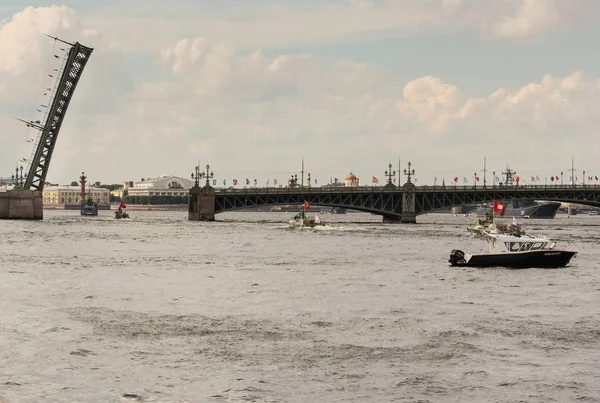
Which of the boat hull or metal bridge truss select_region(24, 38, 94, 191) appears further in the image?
metal bridge truss select_region(24, 38, 94, 191)

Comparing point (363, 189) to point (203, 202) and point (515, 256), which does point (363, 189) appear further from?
point (515, 256)

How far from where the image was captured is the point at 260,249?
79750mm

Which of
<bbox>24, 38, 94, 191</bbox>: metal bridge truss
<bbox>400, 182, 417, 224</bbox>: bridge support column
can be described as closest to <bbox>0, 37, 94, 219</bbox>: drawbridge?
<bbox>24, 38, 94, 191</bbox>: metal bridge truss

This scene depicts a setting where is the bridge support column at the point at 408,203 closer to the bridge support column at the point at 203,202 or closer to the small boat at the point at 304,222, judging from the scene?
the small boat at the point at 304,222

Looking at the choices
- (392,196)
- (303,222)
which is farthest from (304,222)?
(392,196)

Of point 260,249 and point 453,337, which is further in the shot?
point 260,249

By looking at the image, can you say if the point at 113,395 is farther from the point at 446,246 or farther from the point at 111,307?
the point at 446,246

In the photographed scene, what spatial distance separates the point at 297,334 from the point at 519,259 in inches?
1187

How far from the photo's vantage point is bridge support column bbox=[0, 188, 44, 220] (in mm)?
132962

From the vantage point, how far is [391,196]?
Result: 14462 centimetres

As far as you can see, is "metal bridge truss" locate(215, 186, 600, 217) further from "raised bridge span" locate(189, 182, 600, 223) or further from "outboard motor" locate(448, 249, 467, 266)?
"outboard motor" locate(448, 249, 467, 266)

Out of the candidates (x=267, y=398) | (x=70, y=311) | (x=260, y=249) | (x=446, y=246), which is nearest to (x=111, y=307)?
(x=70, y=311)

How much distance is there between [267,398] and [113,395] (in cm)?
356

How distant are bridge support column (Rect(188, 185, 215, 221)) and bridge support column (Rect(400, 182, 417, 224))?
28.9 m
